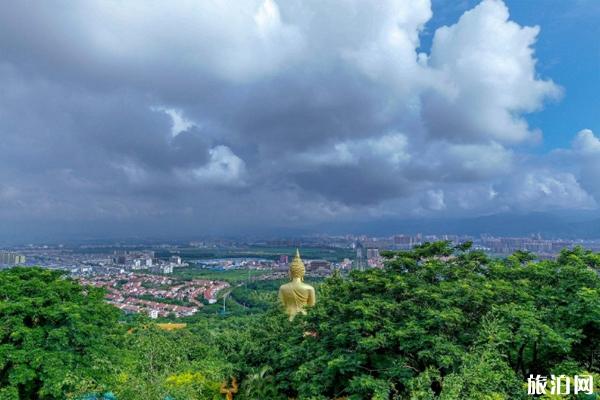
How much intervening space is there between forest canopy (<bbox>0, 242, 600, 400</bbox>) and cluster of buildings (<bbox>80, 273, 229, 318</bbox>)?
46078 millimetres

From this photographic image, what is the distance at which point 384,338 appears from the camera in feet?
34.8

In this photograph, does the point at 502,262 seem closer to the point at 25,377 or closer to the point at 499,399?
the point at 499,399

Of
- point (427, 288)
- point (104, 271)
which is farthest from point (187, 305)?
point (427, 288)

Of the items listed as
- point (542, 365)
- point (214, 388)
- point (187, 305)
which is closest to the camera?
point (542, 365)

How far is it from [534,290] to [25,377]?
45.4ft

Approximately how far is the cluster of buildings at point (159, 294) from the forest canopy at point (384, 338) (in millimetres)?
46078

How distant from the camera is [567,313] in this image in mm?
10820

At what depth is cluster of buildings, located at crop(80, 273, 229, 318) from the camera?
2549 inches

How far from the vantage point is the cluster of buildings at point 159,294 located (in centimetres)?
6475

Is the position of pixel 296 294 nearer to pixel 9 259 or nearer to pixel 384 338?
pixel 384 338

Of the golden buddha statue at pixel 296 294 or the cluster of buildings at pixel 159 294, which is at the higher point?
the golden buddha statue at pixel 296 294

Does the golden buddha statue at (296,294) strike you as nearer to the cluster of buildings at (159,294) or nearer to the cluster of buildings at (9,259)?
the cluster of buildings at (159,294)

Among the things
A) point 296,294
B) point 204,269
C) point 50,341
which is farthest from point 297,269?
point 204,269

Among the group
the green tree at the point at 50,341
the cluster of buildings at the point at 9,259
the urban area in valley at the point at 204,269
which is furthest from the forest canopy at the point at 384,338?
the cluster of buildings at the point at 9,259
